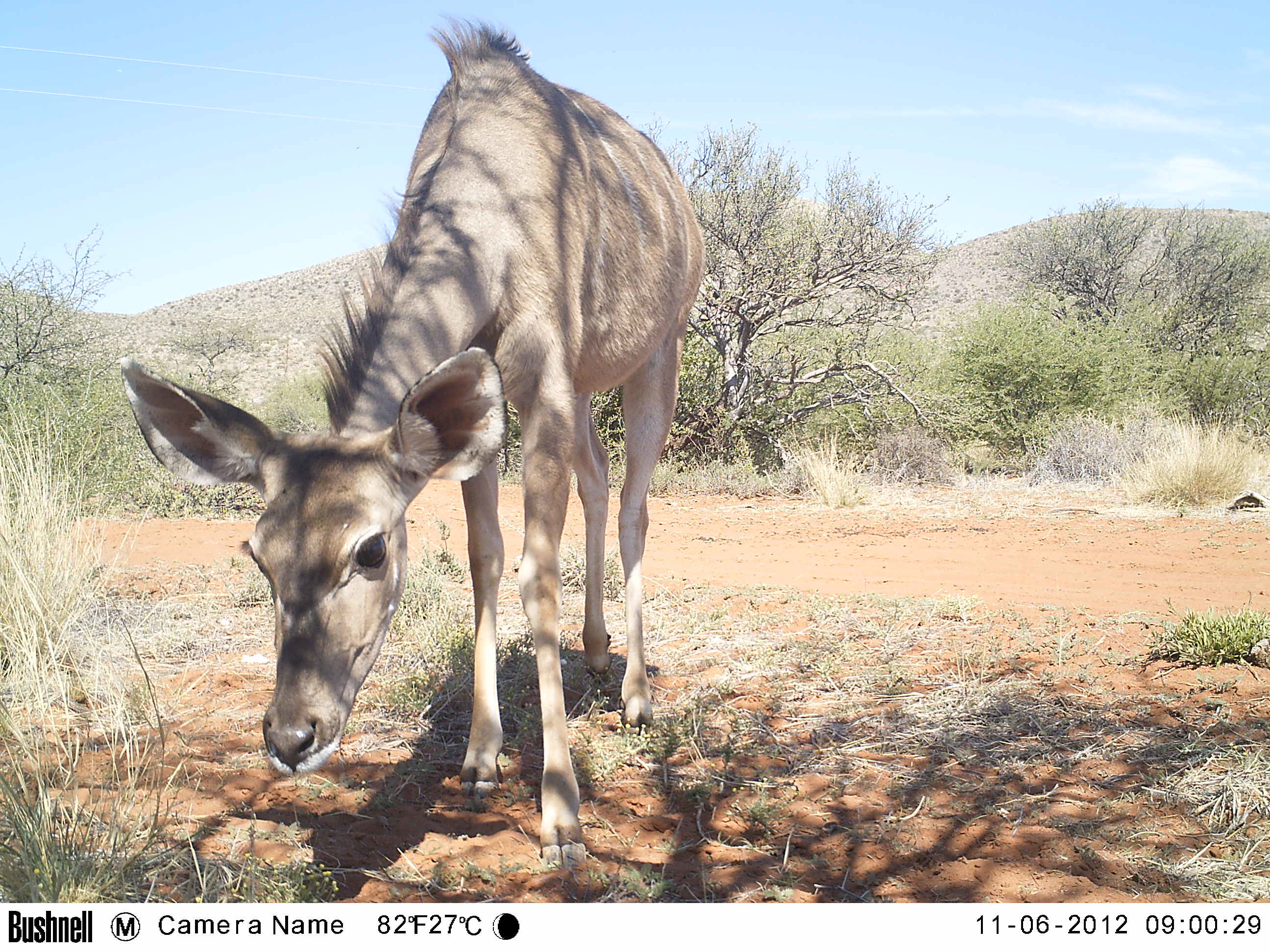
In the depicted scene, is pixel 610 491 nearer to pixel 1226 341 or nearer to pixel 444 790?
pixel 444 790

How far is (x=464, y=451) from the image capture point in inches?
112

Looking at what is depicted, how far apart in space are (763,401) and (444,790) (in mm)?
13973

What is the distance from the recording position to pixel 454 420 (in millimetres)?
2840

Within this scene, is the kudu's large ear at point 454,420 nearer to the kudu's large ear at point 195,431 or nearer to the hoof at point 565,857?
the kudu's large ear at point 195,431

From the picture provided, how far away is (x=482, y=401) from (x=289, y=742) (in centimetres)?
110

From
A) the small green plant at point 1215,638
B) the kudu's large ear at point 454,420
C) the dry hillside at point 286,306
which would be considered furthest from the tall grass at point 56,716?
the dry hillside at point 286,306

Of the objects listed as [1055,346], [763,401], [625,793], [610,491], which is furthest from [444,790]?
[1055,346]

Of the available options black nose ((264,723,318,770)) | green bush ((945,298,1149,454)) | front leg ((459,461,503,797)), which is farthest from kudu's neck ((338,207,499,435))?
green bush ((945,298,1149,454))

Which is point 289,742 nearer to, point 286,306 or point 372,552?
point 372,552

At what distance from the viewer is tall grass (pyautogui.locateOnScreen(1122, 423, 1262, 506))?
40.2ft
